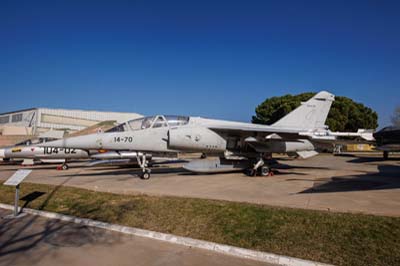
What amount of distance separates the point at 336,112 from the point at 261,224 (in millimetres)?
38988

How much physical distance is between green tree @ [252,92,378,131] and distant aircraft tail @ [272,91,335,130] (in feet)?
79.5

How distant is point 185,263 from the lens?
3.33 metres

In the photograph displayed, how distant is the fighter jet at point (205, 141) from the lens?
1062 centimetres

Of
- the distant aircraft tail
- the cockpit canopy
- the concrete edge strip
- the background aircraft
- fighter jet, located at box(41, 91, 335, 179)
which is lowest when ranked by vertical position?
the concrete edge strip

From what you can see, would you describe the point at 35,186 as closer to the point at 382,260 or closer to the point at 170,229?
the point at 170,229

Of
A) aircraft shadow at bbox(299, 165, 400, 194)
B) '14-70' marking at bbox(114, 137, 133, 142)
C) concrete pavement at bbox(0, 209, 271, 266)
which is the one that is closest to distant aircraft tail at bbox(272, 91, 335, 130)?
aircraft shadow at bbox(299, 165, 400, 194)

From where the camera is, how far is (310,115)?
14344mm

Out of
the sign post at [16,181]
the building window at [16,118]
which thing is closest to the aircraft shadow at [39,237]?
the sign post at [16,181]

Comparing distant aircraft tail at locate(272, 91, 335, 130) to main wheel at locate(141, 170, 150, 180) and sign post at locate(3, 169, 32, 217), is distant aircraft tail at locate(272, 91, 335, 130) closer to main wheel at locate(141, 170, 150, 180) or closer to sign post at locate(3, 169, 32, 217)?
main wheel at locate(141, 170, 150, 180)

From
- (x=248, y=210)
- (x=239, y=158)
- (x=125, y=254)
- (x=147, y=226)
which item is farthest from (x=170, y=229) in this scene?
(x=239, y=158)

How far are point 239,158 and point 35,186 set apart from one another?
8.27 m

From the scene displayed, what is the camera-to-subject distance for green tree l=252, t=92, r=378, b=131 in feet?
125

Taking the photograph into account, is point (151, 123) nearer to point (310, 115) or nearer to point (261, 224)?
point (261, 224)

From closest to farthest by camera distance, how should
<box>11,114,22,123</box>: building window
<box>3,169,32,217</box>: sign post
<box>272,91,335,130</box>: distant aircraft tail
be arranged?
<box>3,169,32,217</box>: sign post → <box>272,91,335,130</box>: distant aircraft tail → <box>11,114,22,123</box>: building window
